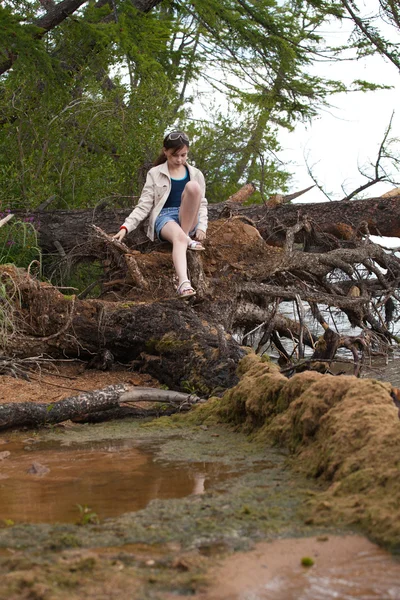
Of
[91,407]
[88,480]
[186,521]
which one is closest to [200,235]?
[91,407]

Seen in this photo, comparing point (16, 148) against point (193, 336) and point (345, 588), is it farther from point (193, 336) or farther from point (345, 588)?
point (345, 588)

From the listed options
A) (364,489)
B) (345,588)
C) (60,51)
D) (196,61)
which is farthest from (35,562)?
(196,61)

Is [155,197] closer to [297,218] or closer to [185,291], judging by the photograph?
[185,291]

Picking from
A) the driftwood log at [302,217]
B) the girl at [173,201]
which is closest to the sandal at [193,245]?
the girl at [173,201]

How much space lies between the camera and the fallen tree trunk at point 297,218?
9039 mm

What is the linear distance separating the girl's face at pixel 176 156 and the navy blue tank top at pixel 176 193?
6.5 inches

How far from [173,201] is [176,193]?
3.3 inches

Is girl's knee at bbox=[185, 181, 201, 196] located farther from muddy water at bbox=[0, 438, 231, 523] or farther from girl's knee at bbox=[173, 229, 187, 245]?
muddy water at bbox=[0, 438, 231, 523]

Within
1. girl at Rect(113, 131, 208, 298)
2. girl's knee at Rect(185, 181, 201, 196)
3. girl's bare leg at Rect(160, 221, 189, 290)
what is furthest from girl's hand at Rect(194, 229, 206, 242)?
girl's knee at Rect(185, 181, 201, 196)

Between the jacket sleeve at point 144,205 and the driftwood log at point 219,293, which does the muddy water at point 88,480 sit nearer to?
the driftwood log at point 219,293

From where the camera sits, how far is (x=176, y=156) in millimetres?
7000

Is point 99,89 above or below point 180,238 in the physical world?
above

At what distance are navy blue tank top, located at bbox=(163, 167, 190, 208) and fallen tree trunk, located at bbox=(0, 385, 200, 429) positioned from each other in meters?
2.48

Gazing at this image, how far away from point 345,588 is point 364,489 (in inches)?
26.3
